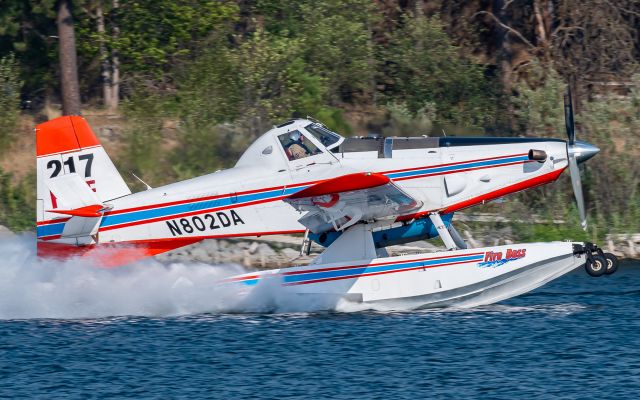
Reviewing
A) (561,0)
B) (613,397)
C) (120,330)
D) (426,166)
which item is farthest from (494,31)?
(613,397)

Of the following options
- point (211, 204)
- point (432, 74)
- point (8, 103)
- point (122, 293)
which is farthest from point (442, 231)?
point (8, 103)

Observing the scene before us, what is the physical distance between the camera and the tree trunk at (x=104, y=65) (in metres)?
25.9

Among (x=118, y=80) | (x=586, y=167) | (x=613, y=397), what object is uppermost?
(x=118, y=80)

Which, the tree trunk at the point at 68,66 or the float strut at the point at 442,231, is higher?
the tree trunk at the point at 68,66

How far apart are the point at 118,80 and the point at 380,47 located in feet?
22.0

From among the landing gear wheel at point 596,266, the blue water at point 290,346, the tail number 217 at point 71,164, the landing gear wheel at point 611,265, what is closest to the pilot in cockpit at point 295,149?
the blue water at point 290,346

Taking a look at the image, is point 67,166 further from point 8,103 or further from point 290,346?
point 8,103

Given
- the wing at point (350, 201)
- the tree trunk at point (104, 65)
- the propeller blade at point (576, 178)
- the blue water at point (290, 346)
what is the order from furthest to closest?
1. the tree trunk at point (104, 65)
2. the propeller blade at point (576, 178)
3. the wing at point (350, 201)
4. the blue water at point (290, 346)

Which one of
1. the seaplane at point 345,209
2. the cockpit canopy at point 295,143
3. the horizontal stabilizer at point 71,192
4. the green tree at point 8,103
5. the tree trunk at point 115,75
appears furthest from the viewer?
the tree trunk at point 115,75

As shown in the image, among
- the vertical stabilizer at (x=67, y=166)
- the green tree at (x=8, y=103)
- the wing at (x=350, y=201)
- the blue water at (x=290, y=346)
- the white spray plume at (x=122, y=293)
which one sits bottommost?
the blue water at (x=290, y=346)

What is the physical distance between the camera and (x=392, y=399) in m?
10.3

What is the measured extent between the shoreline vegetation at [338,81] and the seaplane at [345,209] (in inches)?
240

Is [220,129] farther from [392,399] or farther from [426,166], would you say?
[392,399]

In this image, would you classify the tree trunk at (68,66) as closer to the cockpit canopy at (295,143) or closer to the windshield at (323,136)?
the cockpit canopy at (295,143)
